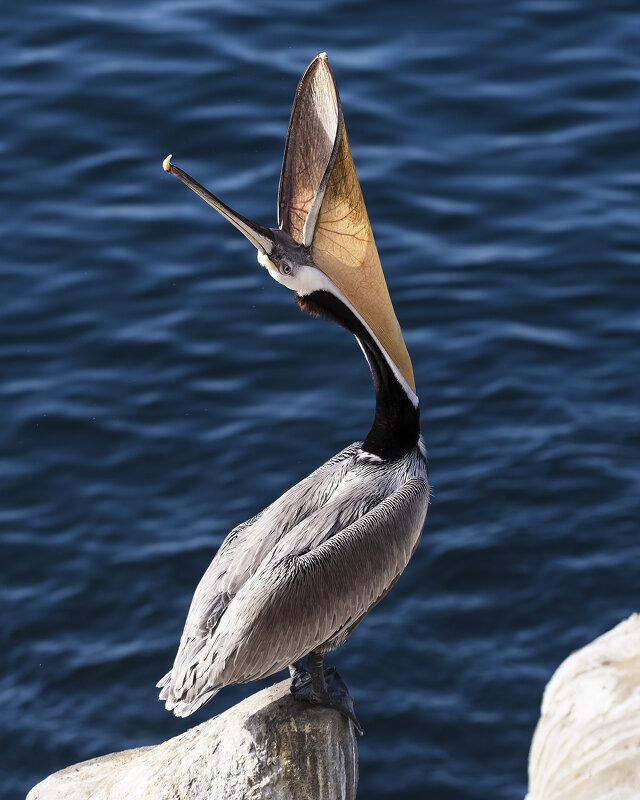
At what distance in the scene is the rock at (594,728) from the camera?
6.81 feet

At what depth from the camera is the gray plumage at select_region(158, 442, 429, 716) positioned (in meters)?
5.81

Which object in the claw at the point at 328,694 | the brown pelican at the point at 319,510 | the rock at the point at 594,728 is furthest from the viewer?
the claw at the point at 328,694

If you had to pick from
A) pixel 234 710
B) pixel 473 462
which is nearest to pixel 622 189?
pixel 473 462

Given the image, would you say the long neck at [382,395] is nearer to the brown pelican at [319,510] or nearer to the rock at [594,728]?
the brown pelican at [319,510]

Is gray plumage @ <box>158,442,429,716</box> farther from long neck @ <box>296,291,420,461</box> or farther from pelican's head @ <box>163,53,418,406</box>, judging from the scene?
pelican's head @ <box>163,53,418,406</box>

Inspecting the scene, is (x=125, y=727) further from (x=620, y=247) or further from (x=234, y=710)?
(x=620, y=247)

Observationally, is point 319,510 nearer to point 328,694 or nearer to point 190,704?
point 328,694

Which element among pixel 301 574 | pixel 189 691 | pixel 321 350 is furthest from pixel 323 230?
pixel 321 350

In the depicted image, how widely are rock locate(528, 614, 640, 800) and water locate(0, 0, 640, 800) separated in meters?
6.40

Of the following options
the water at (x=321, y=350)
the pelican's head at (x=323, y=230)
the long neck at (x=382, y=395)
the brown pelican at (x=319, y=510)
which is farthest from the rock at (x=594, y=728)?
the water at (x=321, y=350)

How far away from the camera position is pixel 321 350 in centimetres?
1146

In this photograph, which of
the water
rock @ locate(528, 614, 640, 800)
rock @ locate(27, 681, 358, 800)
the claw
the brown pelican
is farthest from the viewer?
the water

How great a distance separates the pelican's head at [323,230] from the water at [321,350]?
3865 mm

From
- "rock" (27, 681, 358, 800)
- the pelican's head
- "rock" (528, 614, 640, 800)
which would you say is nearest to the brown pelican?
the pelican's head
